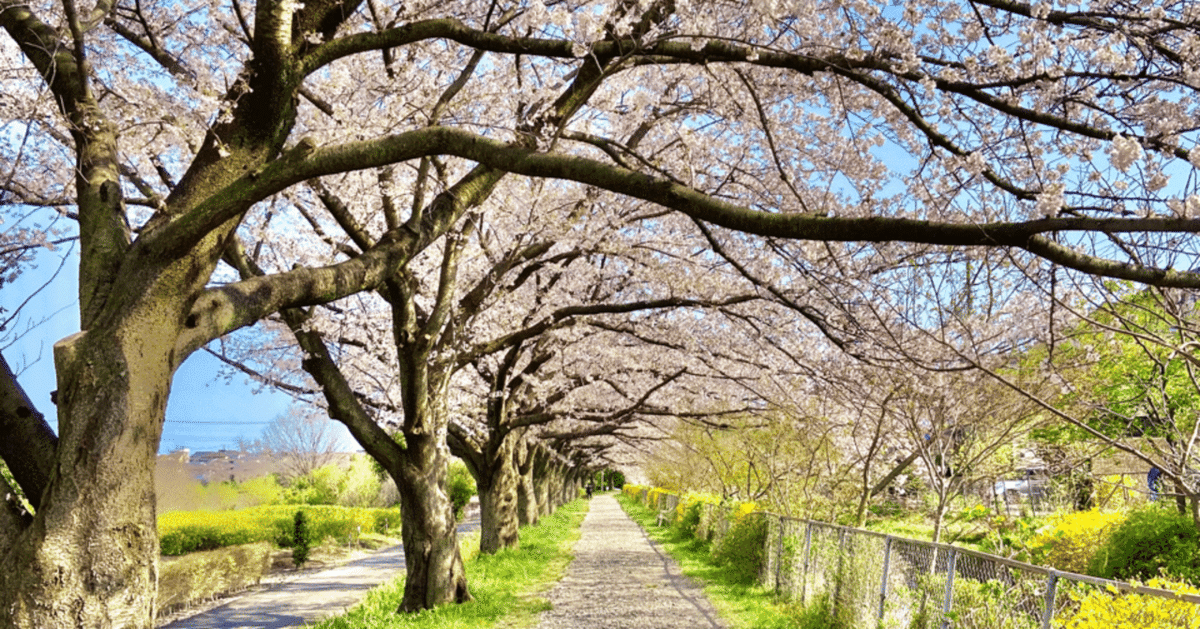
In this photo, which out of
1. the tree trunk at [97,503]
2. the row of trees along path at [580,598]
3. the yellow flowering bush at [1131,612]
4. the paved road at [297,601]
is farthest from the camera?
the paved road at [297,601]

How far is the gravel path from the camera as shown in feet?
30.9

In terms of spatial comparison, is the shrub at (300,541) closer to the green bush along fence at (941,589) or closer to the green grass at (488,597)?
the green grass at (488,597)

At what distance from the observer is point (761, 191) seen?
24.0 feet

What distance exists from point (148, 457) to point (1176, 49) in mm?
5461

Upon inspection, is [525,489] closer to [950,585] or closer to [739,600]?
[739,600]

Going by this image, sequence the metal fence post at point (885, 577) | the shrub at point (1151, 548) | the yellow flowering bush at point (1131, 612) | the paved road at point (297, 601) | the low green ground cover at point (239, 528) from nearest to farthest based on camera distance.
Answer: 1. the yellow flowering bush at point (1131, 612)
2. the metal fence post at point (885, 577)
3. the shrub at point (1151, 548)
4. the paved road at point (297, 601)
5. the low green ground cover at point (239, 528)

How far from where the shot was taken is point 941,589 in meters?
6.05

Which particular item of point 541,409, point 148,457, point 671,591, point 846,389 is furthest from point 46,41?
point 541,409

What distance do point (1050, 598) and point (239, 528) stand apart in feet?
62.1

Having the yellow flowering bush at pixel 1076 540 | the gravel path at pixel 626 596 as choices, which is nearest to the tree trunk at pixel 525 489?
the gravel path at pixel 626 596

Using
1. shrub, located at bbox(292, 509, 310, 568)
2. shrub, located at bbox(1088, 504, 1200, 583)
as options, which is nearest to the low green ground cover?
shrub, located at bbox(292, 509, 310, 568)

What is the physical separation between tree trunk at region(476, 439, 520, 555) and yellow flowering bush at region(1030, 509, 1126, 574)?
862 cm

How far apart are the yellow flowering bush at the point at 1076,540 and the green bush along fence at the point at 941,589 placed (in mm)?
3121

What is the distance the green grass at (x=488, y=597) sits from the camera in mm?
8109
